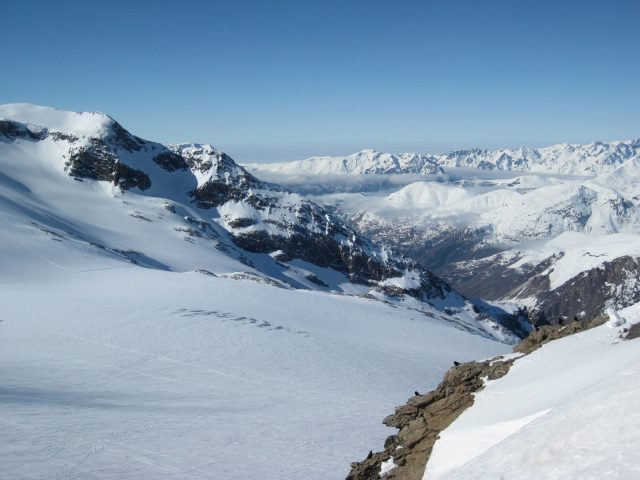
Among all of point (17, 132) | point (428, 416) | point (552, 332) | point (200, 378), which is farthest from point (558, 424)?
point (17, 132)

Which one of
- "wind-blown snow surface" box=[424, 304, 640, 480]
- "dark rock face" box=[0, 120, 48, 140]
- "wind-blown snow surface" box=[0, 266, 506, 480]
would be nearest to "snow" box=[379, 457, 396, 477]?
"wind-blown snow surface" box=[424, 304, 640, 480]

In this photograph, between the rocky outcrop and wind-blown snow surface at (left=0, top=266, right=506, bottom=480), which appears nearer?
the rocky outcrop

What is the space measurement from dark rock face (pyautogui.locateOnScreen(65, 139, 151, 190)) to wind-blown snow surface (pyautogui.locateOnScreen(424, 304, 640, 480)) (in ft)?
624

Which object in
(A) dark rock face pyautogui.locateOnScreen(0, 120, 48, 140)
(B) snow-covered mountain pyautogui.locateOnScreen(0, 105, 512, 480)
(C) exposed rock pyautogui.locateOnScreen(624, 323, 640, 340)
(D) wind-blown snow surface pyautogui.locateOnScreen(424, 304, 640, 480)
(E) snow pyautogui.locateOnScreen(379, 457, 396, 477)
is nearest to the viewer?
(D) wind-blown snow surface pyautogui.locateOnScreen(424, 304, 640, 480)

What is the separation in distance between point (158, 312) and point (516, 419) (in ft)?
133

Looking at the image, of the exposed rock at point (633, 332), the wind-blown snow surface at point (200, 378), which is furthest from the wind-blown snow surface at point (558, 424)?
the wind-blown snow surface at point (200, 378)

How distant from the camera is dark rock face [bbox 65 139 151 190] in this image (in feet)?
617

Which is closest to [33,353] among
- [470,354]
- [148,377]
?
[148,377]

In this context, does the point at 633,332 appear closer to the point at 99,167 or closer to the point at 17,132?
the point at 99,167

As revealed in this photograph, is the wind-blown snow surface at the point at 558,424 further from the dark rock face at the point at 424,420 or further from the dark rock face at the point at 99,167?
the dark rock face at the point at 99,167

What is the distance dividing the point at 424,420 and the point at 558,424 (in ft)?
24.1

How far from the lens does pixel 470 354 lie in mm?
49500

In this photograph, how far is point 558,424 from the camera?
10.8 m

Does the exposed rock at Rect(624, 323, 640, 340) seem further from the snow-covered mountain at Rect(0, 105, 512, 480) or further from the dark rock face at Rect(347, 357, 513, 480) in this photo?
the snow-covered mountain at Rect(0, 105, 512, 480)
